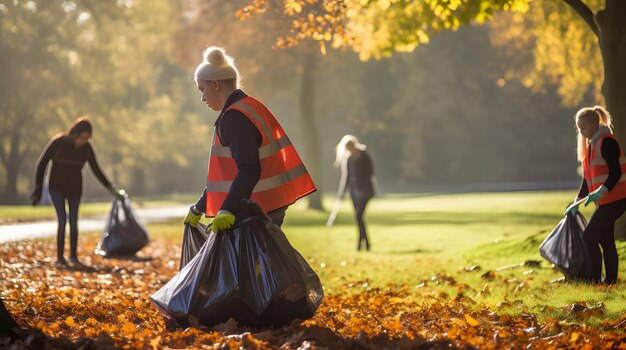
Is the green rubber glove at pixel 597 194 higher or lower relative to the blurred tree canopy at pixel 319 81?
lower

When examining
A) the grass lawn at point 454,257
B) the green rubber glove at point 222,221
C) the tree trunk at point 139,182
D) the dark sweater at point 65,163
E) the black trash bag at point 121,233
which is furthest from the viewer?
the tree trunk at point 139,182

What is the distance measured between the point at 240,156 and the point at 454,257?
777 centimetres

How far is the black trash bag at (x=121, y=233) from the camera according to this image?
12516mm

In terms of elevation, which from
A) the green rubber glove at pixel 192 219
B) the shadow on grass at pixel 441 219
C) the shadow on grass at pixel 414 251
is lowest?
the shadow on grass at pixel 441 219

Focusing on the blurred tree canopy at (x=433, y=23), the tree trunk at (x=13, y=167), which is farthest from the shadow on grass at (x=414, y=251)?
the tree trunk at (x=13, y=167)

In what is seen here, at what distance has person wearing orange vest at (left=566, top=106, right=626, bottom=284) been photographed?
24.1 ft

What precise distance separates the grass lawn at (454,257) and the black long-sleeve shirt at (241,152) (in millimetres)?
2683

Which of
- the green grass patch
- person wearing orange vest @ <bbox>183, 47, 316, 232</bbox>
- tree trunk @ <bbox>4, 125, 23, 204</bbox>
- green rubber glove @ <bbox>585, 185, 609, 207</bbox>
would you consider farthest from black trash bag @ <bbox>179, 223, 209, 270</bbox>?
tree trunk @ <bbox>4, 125, 23, 204</bbox>

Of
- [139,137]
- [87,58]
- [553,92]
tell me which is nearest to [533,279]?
[87,58]

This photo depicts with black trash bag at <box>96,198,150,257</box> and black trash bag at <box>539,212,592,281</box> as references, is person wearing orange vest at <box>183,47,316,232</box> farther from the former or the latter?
black trash bag at <box>96,198,150,257</box>

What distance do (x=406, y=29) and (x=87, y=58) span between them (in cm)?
2522

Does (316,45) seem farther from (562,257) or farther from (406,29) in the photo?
(562,257)

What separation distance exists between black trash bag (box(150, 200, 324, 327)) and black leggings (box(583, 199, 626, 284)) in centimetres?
325

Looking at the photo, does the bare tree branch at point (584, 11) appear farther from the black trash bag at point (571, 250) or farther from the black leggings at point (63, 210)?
the black leggings at point (63, 210)
